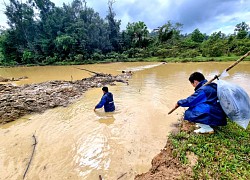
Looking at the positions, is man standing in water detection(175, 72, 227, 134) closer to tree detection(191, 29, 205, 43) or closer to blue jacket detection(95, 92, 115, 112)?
blue jacket detection(95, 92, 115, 112)

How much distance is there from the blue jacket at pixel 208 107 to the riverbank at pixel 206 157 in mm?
252

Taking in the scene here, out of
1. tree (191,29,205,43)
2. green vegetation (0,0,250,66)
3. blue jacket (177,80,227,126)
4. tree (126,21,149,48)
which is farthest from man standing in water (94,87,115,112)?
tree (191,29,205,43)

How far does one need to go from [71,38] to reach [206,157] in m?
30.1

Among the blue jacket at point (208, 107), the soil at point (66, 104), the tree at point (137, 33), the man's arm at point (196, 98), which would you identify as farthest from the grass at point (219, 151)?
the tree at point (137, 33)

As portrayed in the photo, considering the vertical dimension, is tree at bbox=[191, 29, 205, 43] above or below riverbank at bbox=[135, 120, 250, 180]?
above

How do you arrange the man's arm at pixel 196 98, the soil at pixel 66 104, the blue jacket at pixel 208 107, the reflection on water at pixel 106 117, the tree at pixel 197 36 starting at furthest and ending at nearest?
the tree at pixel 197 36
the reflection on water at pixel 106 117
the man's arm at pixel 196 98
the blue jacket at pixel 208 107
the soil at pixel 66 104

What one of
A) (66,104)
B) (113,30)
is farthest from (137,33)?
(66,104)

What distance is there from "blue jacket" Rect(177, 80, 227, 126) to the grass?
0.26m

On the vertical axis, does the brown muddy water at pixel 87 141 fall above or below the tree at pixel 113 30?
below

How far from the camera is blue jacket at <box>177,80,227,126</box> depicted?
2828 millimetres

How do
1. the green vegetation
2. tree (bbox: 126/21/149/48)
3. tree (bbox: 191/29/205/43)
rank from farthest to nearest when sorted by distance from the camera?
tree (bbox: 191/29/205/43) → tree (bbox: 126/21/149/48) → the green vegetation

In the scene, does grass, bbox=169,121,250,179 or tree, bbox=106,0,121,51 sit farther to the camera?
tree, bbox=106,0,121,51

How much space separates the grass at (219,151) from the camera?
2.01 m

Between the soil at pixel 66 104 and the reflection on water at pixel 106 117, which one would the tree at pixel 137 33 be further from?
the reflection on water at pixel 106 117
